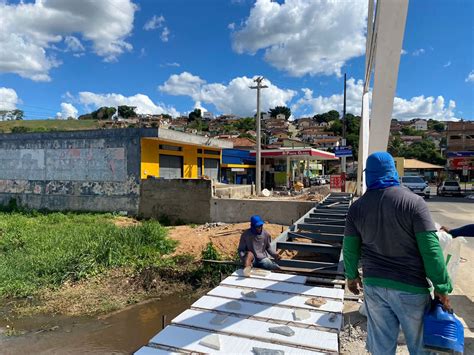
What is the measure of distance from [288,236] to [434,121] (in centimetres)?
19529


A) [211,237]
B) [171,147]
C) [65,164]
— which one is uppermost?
[171,147]

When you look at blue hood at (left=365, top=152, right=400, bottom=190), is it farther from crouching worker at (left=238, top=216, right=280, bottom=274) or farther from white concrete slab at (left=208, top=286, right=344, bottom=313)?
crouching worker at (left=238, top=216, right=280, bottom=274)

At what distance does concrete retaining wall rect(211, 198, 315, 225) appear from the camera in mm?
14344

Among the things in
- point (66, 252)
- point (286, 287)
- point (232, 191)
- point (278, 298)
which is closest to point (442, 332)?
point (278, 298)

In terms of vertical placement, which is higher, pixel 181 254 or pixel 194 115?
pixel 194 115

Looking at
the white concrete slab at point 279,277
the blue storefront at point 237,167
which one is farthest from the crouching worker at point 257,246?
the blue storefront at point 237,167

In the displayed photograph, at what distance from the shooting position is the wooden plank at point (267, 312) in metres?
3.12

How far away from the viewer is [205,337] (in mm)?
2828

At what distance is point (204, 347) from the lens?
2721 millimetres

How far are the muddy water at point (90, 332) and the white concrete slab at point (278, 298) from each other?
2941mm

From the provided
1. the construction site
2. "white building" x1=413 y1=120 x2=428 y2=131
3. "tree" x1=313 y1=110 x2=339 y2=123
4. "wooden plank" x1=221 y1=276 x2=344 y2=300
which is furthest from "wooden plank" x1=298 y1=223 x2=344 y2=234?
"white building" x1=413 y1=120 x2=428 y2=131

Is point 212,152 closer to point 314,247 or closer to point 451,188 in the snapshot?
point 451,188

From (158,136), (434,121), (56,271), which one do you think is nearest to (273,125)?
(434,121)

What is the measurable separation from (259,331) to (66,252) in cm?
907
